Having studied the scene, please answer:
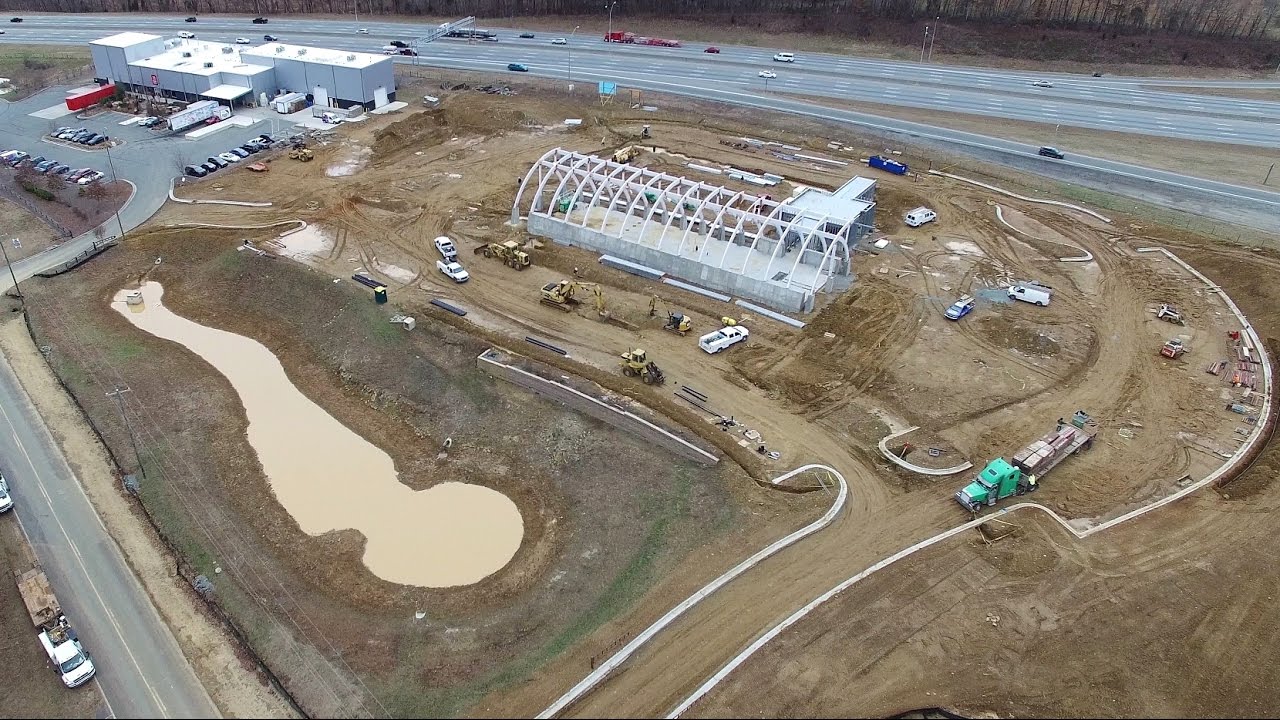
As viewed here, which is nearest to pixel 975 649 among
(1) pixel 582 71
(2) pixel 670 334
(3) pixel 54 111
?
(2) pixel 670 334

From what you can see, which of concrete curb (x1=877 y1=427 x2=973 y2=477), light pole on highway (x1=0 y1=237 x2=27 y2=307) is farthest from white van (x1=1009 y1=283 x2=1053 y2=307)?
light pole on highway (x1=0 y1=237 x2=27 y2=307)

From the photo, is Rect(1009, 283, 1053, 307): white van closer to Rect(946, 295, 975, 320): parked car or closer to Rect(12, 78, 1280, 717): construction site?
Rect(12, 78, 1280, 717): construction site

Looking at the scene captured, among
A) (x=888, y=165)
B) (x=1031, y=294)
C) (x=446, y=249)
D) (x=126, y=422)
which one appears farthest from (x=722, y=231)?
(x=126, y=422)

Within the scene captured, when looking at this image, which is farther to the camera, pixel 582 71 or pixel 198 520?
pixel 582 71

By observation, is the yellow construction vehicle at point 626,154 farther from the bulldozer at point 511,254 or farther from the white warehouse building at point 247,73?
the white warehouse building at point 247,73

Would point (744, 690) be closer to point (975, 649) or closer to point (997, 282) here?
point (975, 649)
